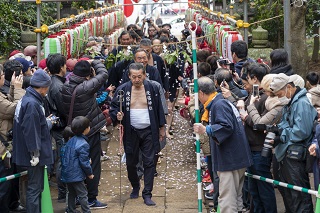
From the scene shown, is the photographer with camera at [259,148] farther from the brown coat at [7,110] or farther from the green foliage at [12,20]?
the green foliage at [12,20]

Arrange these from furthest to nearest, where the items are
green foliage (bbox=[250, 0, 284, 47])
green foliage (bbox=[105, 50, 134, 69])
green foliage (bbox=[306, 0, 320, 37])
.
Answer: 1. green foliage (bbox=[250, 0, 284, 47])
2. green foliage (bbox=[306, 0, 320, 37])
3. green foliage (bbox=[105, 50, 134, 69])

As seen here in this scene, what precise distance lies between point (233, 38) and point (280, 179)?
181 inches

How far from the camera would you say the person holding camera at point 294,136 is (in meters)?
8.09

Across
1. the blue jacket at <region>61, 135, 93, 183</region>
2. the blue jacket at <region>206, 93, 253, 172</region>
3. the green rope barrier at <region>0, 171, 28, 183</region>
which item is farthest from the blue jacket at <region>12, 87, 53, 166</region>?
the blue jacket at <region>206, 93, 253, 172</region>

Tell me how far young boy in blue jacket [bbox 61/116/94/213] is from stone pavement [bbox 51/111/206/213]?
70 centimetres

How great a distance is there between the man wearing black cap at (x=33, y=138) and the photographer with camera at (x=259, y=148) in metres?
2.56

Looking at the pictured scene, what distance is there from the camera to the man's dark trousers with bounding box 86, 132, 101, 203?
991 cm

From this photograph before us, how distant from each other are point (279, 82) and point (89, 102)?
295 centimetres

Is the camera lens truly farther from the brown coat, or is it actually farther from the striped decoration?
the striped decoration

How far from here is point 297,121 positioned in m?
8.08

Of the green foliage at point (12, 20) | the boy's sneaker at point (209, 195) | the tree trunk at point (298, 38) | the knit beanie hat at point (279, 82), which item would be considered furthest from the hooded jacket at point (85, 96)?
the green foliage at point (12, 20)

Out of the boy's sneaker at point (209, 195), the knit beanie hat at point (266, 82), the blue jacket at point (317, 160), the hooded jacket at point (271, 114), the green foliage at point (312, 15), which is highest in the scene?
the green foliage at point (312, 15)

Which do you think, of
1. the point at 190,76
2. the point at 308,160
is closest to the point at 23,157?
the point at 308,160

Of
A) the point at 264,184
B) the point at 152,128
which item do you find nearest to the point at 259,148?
the point at 264,184
